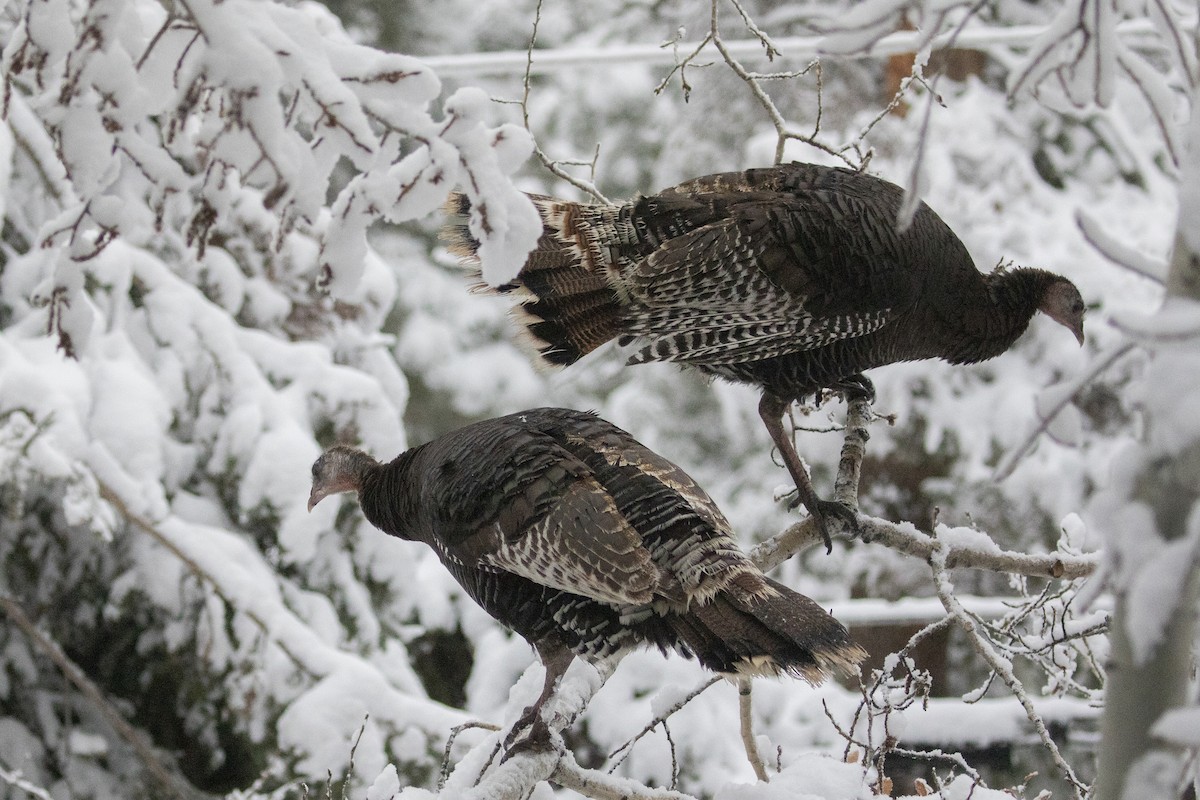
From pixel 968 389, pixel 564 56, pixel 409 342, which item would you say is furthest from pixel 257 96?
pixel 409 342

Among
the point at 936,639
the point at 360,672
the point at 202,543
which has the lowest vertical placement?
the point at 360,672

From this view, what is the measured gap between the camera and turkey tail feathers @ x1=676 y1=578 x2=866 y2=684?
2104 mm

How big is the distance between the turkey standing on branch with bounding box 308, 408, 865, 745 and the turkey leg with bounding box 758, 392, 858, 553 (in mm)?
309

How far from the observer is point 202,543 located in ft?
12.5

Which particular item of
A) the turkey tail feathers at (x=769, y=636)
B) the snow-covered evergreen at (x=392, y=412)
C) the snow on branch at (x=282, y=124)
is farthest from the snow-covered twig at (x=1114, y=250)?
the turkey tail feathers at (x=769, y=636)

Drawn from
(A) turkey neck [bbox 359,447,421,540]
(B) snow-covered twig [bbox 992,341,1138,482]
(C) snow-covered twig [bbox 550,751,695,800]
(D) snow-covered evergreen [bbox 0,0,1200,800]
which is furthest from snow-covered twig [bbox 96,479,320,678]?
(B) snow-covered twig [bbox 992,341,1138,482]

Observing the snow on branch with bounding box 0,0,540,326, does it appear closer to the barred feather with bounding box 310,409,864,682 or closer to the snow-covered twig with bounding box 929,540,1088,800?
the barred feather with bounding box 310,409,864,682

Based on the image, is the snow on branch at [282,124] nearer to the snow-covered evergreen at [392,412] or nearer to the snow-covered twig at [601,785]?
the snow-covered evergreen at [392,412]

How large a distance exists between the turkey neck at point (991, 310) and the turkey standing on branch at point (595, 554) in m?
0.80

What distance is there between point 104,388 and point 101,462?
280mm

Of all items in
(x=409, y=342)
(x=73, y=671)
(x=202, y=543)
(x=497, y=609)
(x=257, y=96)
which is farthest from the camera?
(x=409, y=342)

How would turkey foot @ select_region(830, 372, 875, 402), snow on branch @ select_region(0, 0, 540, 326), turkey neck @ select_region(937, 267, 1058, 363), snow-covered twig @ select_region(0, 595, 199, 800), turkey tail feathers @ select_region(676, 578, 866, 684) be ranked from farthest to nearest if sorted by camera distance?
1. snow-covered twig @ select_region(0, 595, 199, 800)
2. turkey foot @ select_region(830, 372, 875, 402)
3. turkey neck @ select_region(937, 267, 1058, 363)
4. turkey tail feathers @ select_region(676, 578, 866, 684)
5. snow on branch @ select_region(0, 0, 540, 326)

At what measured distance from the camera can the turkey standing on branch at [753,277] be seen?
8.29 ft

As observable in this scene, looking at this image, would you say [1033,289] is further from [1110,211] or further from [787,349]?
[1110,211]
